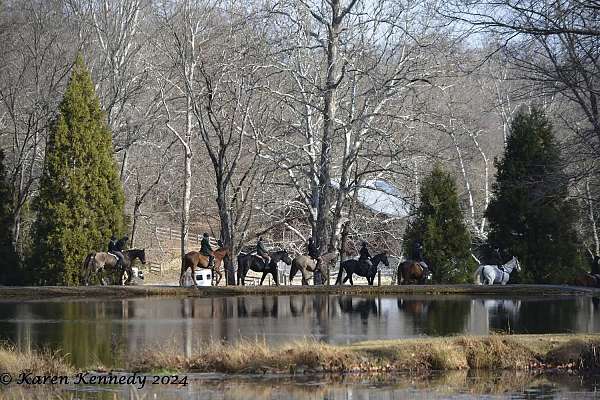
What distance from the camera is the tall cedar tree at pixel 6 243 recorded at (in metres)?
36.5

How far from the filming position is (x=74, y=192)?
3644 centimetres

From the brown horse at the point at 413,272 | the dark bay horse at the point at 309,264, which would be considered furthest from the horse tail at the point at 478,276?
the dark bay horse at the point at 309,264

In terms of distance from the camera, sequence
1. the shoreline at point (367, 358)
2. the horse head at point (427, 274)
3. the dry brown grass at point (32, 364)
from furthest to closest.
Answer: the horse head at point (427, 274), the shoreline at point (367, 358), the dry brown grass at point (32, 364)

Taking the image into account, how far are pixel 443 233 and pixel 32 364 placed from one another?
1995 cm

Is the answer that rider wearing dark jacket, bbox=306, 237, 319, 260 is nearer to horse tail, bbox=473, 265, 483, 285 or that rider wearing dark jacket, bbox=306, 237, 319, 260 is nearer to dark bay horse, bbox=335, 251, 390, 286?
dark bay horse, bbox=335, 251, 390, 286

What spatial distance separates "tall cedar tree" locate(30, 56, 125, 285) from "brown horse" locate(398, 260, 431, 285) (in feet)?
32.2

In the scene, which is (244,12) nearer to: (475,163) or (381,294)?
(381,294)

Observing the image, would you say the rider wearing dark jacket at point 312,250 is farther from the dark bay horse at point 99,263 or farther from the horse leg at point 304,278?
the dark bay horse at point 99,263

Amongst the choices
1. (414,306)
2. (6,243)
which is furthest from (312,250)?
(6,243)

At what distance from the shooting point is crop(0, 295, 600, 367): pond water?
20.8 metres

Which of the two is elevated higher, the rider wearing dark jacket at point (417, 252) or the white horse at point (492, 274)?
the rider wearing dark jacket at point (417, 252)

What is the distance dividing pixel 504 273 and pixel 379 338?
46.7 feet

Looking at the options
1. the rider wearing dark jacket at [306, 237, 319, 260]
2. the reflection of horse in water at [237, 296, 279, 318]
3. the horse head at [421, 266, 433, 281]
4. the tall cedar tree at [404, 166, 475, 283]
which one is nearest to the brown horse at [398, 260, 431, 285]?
the horse head at [421, 266, 433, 281]

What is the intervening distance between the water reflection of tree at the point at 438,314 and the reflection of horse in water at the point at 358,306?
715 millimetres
